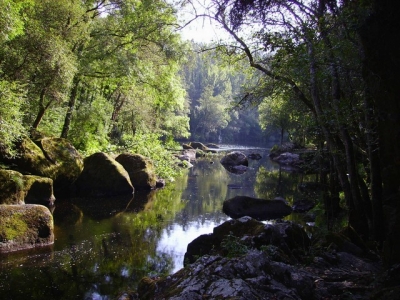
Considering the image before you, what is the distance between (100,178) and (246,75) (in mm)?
9139

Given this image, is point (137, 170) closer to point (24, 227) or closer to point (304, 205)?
point (304, 205)

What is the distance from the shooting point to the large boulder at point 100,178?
1767 cm

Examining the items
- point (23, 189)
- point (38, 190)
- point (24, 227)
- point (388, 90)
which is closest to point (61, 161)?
point (38, 190)

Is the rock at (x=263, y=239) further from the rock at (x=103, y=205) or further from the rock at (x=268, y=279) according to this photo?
the rock at (x=103, y=205)

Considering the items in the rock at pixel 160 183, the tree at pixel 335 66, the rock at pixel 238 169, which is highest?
the tree at pixel 335 66

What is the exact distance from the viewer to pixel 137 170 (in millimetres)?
20172

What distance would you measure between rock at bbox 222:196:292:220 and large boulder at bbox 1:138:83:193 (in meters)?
7.77

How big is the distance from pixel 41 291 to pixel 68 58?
1125 centimetres

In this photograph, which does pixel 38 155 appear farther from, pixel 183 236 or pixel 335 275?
pixel 335 275

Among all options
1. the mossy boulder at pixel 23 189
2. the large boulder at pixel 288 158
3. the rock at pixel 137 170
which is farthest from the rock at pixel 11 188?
the large boulder at pixel 288 158

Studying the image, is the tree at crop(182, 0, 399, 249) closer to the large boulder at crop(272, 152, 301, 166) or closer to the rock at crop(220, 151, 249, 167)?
the rock at crop(220, 151, 249, 167)

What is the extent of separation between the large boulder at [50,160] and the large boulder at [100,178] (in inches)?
20.3

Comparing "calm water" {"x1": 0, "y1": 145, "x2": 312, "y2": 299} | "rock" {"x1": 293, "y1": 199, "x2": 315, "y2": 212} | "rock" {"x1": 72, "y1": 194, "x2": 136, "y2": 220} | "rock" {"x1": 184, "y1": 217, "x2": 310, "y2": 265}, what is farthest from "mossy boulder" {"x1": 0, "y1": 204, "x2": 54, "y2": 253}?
"rock" {"x1": 293, "y1": 199, "x2": 315, "y2": 212}

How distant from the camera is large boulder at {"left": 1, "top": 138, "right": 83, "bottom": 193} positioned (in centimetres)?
1481
